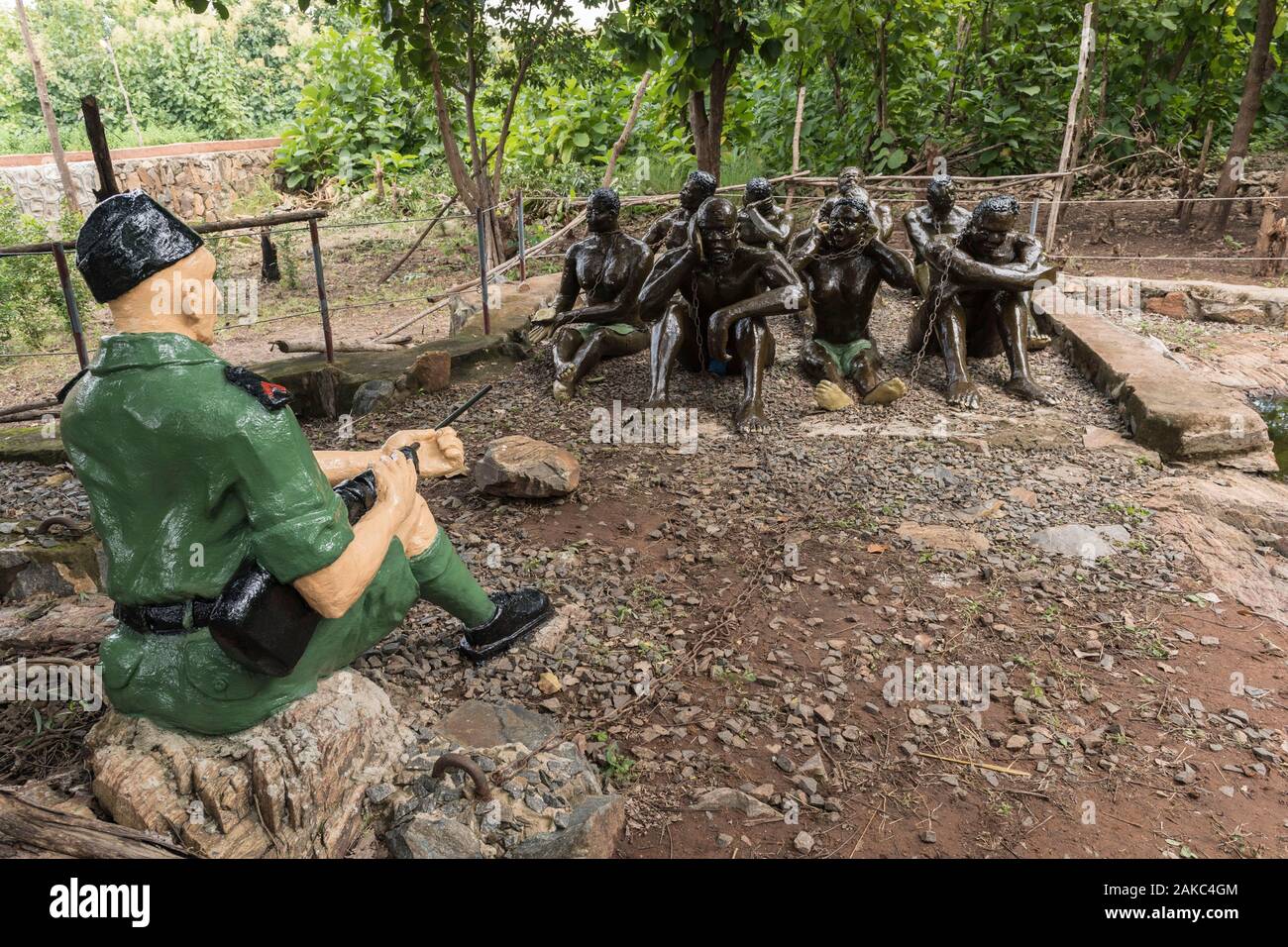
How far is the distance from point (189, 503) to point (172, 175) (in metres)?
16.3

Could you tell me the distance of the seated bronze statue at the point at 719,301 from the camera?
5.30m

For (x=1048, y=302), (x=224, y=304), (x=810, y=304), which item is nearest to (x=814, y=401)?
(x=810, y=304)

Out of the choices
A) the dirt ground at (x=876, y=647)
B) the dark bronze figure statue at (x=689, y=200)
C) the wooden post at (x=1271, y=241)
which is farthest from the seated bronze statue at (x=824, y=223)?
the wooden post at (x=1271, y=241)

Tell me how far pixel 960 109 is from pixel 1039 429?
9387 millimetres

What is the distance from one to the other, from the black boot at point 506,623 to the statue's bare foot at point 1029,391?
4.02m

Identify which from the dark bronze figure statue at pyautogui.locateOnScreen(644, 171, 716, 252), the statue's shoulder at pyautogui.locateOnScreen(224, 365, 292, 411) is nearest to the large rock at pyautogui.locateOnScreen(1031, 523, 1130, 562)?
the dark bronze figure statue at pyautogui.locateOnScreen(644, 171, 716, 252)

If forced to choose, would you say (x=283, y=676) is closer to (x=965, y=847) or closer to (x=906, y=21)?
(x=965, y=847)

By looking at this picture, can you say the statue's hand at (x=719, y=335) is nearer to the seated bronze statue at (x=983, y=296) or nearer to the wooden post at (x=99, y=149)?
the seated bronze statue at (x=983, y=296)

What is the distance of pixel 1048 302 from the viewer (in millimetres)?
7660

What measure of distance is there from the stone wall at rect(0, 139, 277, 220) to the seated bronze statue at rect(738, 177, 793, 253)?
37.0 ft

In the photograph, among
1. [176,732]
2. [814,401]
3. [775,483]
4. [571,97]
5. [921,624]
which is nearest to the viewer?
[176,732]

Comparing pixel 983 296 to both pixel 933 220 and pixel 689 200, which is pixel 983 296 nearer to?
pixel 933 220

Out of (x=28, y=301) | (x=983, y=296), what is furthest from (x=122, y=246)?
(x=28, y=301)

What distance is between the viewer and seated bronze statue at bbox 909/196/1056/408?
5633 millimetres
